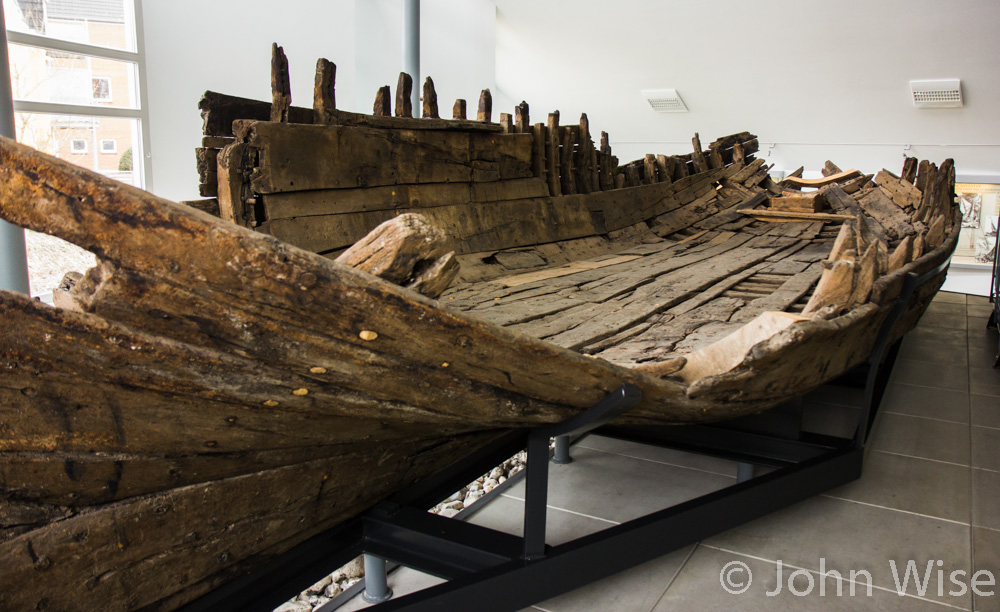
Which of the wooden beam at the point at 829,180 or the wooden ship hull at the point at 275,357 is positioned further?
the wooden beam at the point at 829,180

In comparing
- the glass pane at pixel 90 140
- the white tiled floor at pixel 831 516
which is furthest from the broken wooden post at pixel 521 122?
the glass pane at pixel 90 140

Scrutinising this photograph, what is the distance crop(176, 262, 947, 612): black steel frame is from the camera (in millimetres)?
2008

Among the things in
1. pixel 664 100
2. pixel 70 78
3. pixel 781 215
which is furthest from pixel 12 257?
pixel 664 100

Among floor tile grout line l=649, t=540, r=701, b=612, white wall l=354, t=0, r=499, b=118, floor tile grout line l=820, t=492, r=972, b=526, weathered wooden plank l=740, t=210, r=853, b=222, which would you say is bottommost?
floor tile grout line l=649, t=540, r=701, b=612

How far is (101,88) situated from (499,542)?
6805 mm

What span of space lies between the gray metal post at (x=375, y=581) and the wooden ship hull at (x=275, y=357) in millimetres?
738

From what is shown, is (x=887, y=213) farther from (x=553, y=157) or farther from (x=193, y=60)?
(x=193, y=60)

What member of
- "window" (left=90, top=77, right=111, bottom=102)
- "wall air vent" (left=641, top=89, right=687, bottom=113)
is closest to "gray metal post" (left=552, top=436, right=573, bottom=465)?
"window" (left=90, top=77, right=111, bottom=102)

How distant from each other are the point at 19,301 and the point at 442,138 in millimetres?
2601

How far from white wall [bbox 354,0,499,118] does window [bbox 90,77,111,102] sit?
12.1 feet

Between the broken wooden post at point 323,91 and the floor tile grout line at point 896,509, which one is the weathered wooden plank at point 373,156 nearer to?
the broken wooden post at point 323,91

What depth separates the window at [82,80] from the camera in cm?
657

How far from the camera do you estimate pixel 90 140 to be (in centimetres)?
710

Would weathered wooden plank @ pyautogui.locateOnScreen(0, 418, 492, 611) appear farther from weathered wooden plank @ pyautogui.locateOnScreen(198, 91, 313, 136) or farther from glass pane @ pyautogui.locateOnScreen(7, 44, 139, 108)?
glass pane @ pyautogui.locateOnScreen(7, 44, 139, 108)
